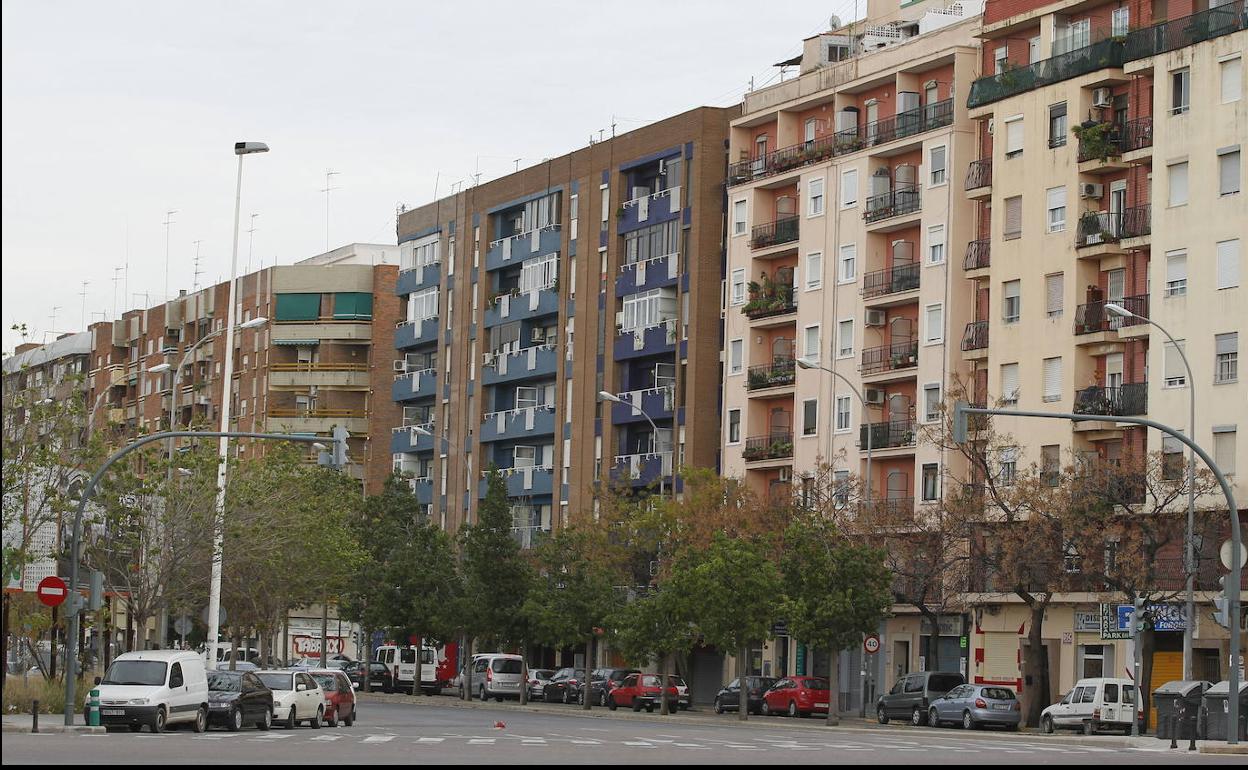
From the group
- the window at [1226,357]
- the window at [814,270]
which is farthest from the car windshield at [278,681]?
the window at [814,270]

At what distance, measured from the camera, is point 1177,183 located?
2393 inches

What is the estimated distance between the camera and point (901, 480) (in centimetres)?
7231

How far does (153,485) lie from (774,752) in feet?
81.4

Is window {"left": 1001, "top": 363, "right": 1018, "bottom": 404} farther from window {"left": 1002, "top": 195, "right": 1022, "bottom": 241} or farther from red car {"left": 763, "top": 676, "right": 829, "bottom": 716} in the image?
red car {"left": 763, "top": 676, "right": 829, "bottom": 716}

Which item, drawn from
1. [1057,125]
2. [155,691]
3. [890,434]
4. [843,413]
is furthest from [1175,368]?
[155,691]

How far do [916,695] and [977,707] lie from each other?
421 centimetres

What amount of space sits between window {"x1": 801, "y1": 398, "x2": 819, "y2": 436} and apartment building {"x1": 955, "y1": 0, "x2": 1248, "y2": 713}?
827 centimetres

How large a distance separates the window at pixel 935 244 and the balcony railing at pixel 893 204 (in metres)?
1.58

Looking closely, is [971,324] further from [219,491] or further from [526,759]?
[526,759]

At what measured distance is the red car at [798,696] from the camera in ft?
213

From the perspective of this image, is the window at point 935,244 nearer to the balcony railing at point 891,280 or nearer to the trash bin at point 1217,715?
the balcony railing at point 891,280

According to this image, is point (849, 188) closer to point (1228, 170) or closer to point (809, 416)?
point (809, 416)

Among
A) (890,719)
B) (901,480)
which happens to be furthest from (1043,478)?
(901,480)

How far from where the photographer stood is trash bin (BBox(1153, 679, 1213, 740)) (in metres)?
44.3
